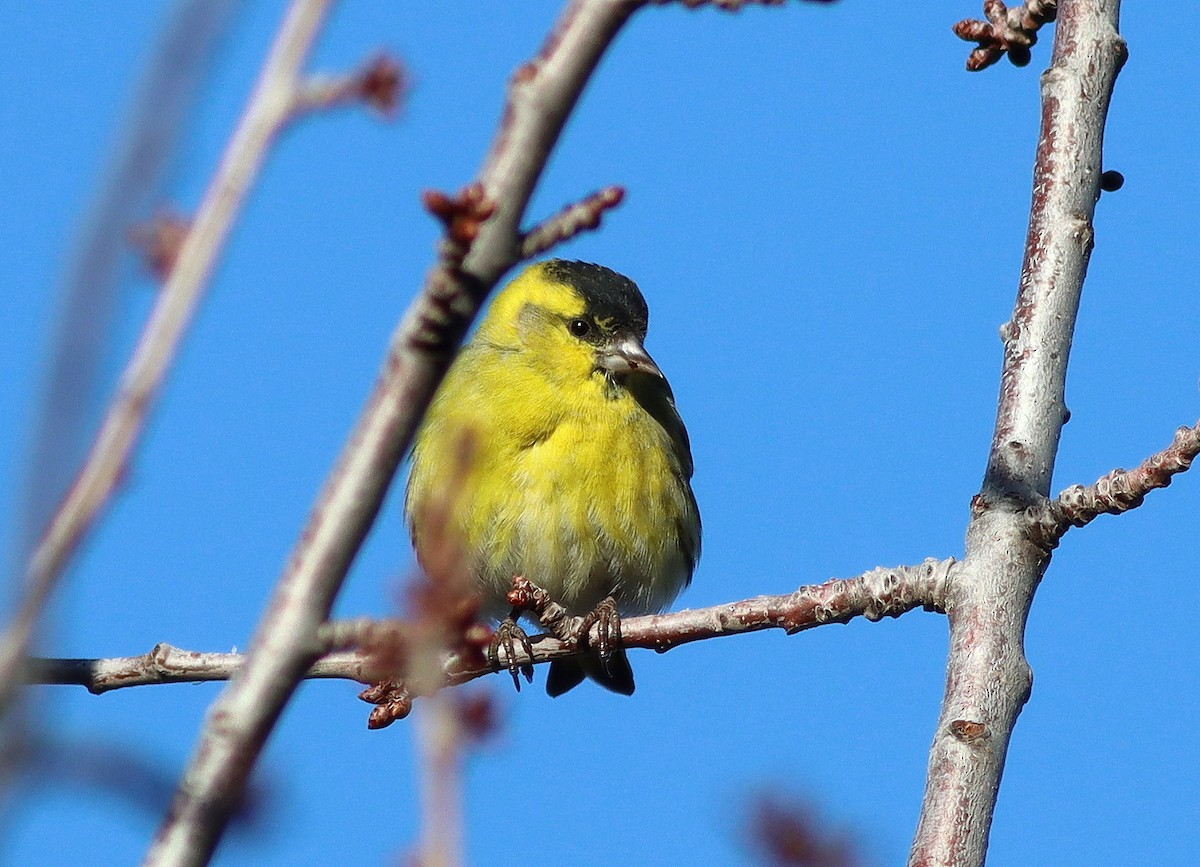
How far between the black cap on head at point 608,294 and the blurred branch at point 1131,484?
373 cm

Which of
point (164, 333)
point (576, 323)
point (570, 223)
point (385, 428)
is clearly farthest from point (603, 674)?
Result: point (164, 333)

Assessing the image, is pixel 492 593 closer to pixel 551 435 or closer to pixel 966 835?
pixel 551 435

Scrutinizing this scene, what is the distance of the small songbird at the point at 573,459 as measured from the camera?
6.41 metres

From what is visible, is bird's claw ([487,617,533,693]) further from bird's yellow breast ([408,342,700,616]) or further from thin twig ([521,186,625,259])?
thin twig ([521,186,625,259])

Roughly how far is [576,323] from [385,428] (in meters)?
5.66

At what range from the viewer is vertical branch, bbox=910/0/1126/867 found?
9.69 ft

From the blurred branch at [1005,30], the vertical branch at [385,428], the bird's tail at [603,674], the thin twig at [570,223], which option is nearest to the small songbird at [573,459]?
the bird's tail at [603,674]

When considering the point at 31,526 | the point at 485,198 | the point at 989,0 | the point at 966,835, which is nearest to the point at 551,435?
the point at 989,0

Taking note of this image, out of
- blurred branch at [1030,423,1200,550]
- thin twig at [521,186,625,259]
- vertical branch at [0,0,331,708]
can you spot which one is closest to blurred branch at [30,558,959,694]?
blurred branch at [1030,423,1200,550]

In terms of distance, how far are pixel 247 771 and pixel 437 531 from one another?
311 millimetres

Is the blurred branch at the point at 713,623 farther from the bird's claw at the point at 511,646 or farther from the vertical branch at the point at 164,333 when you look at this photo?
the vertical branch at the point at 164,333

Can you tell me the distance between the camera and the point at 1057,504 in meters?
3.42

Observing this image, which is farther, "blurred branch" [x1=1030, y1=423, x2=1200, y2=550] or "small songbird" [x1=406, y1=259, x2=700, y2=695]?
"small songbird" [x1=406, y1=259, x2=700, y2=695]

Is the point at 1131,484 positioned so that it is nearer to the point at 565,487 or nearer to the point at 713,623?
the point at 713,623
